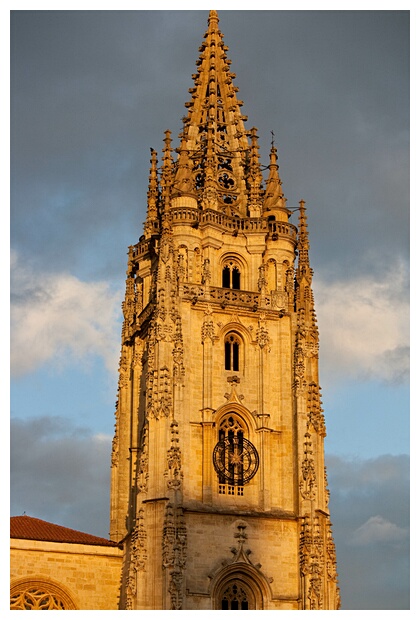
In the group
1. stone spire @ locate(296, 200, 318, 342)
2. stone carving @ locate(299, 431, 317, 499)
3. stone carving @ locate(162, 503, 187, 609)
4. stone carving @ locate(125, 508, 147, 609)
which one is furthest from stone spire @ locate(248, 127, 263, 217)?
stone carving @ locate(125, 508, 147, 609)

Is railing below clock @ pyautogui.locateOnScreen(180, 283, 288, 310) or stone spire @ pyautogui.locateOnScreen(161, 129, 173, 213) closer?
railing below clock @ pyautogui.locateOnScreen(180, 283, 288, 310)

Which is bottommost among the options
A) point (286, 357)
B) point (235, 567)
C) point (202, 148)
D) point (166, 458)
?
point (235, 567)

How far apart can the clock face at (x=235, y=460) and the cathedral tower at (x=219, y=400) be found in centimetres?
5

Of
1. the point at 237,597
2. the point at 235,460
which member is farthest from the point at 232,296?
the point at 237,597

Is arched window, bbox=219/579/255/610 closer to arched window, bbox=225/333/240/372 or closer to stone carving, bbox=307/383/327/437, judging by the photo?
stone carving, bbox=307/383/327/437

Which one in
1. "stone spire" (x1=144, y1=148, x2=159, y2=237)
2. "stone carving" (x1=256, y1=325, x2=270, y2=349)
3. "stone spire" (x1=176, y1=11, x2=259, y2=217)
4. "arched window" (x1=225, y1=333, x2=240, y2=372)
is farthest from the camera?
"stone spire" (x1=144, y1=148, x2=159, y2=237)

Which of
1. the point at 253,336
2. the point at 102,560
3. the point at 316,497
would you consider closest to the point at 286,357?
the point at 253,336

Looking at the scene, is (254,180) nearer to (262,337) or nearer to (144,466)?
(262,337)

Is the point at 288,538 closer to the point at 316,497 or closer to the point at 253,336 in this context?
the point at 316,497

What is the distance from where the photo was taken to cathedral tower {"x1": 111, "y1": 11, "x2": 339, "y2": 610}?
43.8m

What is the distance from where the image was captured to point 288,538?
45.2 meters

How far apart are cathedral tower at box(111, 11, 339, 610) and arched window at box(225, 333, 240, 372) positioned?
0.05m

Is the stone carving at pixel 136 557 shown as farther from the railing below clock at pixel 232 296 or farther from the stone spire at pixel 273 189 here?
the stone spire at pixel 273 189

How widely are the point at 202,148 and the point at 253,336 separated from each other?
8.89m
